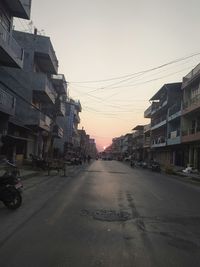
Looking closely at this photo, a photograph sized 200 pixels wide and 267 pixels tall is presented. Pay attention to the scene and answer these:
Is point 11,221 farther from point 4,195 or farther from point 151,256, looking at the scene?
point 151,256

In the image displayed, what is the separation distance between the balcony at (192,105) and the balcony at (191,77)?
224 centimetres

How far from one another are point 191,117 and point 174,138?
6458 mm

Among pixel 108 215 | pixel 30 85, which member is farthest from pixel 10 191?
pixel 30 85

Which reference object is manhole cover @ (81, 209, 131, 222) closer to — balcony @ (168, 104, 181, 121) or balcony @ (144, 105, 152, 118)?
balcony @ (168, 104, 181, 121)

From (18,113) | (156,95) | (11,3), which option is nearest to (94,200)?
(11,3)

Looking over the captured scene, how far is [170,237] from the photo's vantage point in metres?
8.81

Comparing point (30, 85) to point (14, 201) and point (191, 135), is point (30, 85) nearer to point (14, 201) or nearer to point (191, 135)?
point (191, 135)

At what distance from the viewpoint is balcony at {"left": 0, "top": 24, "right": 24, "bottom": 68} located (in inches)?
974

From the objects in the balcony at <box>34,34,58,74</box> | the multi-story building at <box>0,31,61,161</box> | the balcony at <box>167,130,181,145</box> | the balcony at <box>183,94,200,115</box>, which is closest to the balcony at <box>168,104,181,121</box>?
the balcony at <box>167,130,181,145</box>

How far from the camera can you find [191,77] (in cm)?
5278

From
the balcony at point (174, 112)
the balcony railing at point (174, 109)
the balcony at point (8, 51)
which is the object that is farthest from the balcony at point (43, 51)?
the balcony railing at point (174, 109)

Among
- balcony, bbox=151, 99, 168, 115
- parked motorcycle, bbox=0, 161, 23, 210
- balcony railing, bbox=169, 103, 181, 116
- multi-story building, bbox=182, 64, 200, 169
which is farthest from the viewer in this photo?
balcony, bbox=151, 99, 168, 115

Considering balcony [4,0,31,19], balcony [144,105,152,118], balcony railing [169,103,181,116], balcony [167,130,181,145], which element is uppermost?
balcony [144,105,152,118]

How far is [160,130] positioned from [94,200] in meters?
68.0
